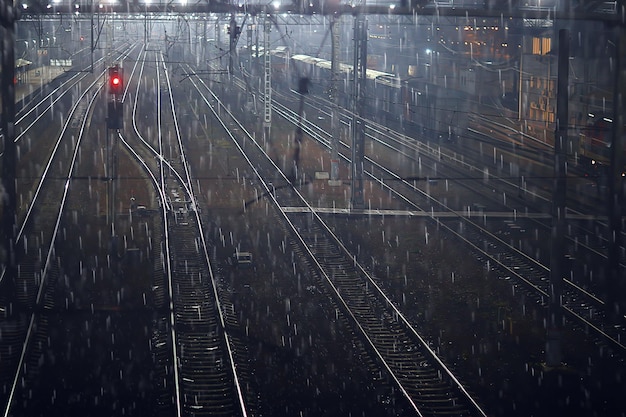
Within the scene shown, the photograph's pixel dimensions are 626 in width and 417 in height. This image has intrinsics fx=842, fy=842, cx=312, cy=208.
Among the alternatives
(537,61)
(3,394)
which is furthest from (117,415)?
(537,61)

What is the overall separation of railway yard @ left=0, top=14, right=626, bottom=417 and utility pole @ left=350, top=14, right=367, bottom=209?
41 cm

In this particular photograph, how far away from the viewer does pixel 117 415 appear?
771cm

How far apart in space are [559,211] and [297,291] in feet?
13.3

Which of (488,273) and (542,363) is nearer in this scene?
(542,363)

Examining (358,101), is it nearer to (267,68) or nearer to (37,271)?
(37,271)

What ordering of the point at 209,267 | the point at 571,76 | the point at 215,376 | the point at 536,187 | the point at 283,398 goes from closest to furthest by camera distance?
the point at 283,398, the point at 215,376, the point at 209,267, the point at 536,187, the point at 571,76

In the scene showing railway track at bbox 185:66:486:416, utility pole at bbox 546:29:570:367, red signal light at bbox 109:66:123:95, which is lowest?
railway track at bbox 185:66:486:416

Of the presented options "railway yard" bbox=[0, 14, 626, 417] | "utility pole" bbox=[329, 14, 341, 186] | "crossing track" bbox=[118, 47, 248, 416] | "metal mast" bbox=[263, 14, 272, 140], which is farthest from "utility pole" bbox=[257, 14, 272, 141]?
"crossing track" bbox=[118, 47, 248, 416]

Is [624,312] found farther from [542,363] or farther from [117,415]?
[117,415]

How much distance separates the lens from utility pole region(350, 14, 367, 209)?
16.2 metres

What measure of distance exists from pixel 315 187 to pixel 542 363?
11.1m

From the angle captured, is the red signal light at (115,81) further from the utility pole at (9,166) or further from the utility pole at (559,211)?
the utility pole at (559,211)

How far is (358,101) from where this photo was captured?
52.5ft

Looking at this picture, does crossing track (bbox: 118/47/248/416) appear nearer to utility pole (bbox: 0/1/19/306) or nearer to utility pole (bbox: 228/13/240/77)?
utility pole (bbox: 0/1/19/306)
